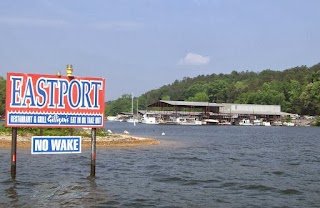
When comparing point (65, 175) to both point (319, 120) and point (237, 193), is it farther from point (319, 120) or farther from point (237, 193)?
point (319, 120)

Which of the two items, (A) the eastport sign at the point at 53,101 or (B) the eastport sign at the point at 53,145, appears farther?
(B) the eastport sign at the point at 53,145

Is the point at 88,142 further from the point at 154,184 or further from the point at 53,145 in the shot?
the point at 53,145

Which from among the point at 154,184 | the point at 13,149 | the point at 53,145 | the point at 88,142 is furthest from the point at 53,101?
the point at 88,142

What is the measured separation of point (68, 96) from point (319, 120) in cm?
18033

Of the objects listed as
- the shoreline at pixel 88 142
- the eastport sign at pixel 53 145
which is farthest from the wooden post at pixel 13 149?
the shoreline at pixel 88 142

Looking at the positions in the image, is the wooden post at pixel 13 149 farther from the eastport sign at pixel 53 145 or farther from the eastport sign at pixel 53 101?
the eastport sign at pixel 53 145

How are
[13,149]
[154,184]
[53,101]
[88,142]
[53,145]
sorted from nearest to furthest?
[53,145], [53,101], [13,149], [154,184], [88,142]

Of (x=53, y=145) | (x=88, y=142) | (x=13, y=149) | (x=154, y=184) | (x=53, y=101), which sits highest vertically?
(x=53, y=101)

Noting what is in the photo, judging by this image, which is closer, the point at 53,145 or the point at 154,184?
the point at 53,145

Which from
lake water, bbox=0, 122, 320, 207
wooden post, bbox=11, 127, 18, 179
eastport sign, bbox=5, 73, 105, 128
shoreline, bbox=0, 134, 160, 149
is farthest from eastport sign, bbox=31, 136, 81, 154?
shoreline, bbox=0, 134, 160, 149

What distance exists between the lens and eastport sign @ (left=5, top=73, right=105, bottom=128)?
17.9 meters

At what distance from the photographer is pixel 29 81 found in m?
18.1

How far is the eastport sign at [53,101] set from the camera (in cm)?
1792

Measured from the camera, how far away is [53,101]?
18469mm
